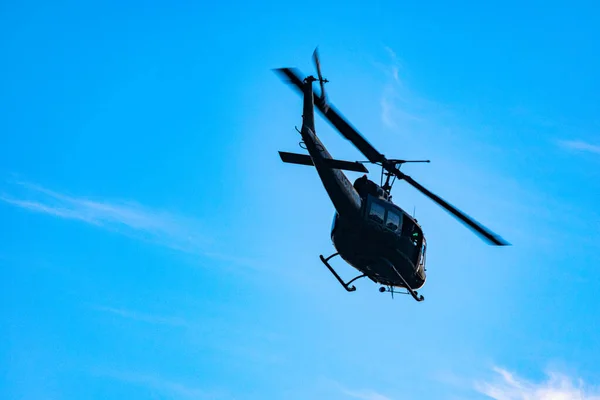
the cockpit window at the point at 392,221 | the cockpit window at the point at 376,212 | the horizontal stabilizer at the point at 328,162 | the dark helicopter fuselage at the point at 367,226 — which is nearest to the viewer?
the horizontal stabilizer at the point at 328,162

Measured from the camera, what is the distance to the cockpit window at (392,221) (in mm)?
25656

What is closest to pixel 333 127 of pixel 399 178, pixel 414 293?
pixel 399 178

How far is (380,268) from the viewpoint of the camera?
26.2 meters

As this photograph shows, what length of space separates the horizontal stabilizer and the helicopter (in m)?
0.03

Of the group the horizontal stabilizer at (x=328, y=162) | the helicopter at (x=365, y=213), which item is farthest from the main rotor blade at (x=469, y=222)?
the horizontal stabilizer at (x=328, y=162)

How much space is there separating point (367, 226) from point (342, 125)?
361cm

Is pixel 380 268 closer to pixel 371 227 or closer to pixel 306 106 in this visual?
pixel 371 227

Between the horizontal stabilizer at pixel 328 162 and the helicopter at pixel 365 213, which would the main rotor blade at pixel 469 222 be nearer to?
the helicopter at pixel 365 213

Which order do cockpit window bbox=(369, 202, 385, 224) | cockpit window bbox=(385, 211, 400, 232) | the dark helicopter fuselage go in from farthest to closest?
cockpit window bbox=(385, 211, 400, 232), cockpit window bbox=(369, 202, 385, 224), the dark helicopter fuselage

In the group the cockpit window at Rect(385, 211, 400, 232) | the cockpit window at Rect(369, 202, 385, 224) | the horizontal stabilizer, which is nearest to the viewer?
the horizontal stabilizer

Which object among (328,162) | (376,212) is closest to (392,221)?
(376,212)

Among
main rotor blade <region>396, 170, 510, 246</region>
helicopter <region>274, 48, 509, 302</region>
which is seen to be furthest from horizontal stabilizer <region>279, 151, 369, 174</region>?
main rotor blade <region>396, 170, 510, 246</region>

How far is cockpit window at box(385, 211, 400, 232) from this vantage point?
2566cm

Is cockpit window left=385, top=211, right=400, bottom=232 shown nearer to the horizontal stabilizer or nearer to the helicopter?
the helicopter
